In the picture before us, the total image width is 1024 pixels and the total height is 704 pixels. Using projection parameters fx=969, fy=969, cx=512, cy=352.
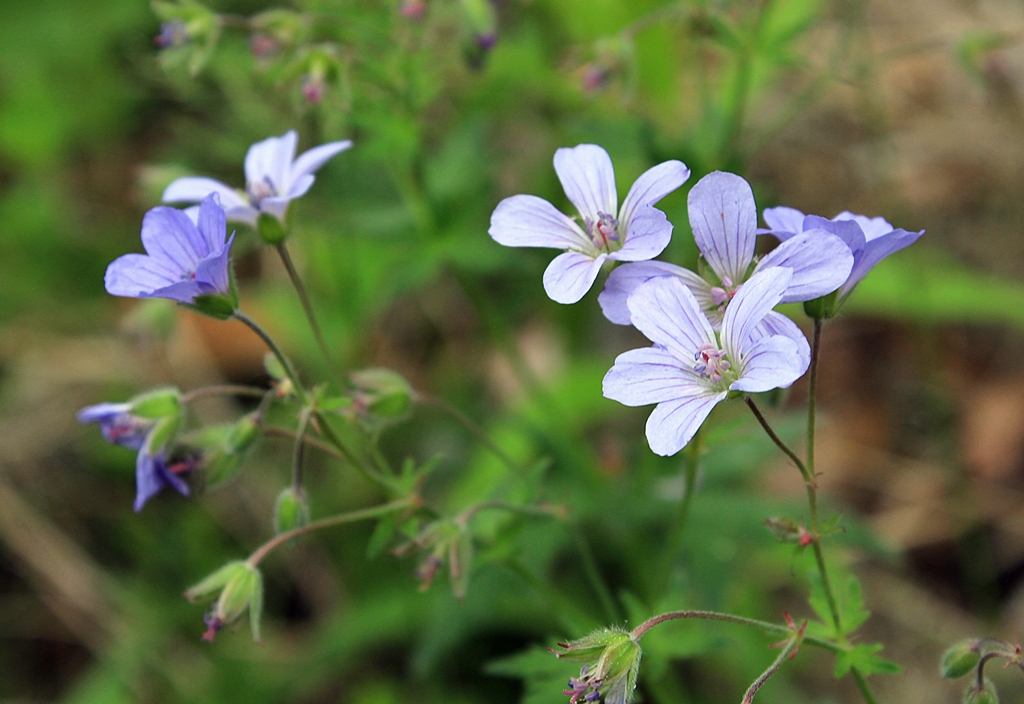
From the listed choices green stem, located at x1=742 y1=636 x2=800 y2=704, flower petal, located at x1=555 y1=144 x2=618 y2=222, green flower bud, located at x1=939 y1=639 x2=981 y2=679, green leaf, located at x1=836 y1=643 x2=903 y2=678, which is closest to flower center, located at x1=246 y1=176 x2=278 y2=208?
flower petal, located at x1=555 y1=144 x2=618 y2=222

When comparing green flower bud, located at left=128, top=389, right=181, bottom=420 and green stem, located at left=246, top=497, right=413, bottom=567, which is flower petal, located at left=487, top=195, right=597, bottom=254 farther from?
green flower bud, located at left=128, top=389, right=181, bottom=420

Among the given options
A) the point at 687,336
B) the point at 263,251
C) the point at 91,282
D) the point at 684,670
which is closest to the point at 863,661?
the point at 687,336

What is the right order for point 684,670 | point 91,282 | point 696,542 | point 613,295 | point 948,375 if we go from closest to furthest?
point 613,295
point 696,542
point 684,670
point 948,375
point 91,282

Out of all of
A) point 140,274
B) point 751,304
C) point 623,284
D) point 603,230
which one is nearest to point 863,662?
point 751,304

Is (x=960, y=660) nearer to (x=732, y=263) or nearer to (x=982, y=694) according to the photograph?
(x=982, y=694)

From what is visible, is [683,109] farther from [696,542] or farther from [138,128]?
[138,128]

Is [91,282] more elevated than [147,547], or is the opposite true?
[91,282]
